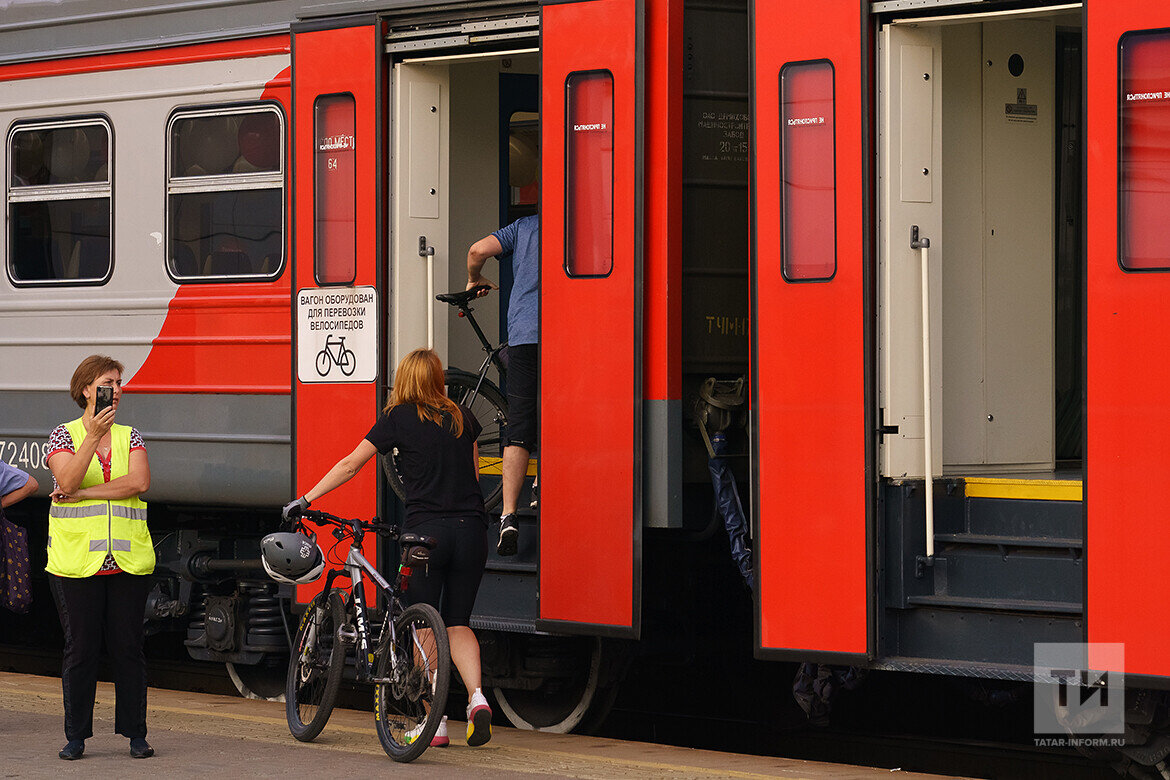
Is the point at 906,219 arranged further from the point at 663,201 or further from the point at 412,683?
the point at 412,683

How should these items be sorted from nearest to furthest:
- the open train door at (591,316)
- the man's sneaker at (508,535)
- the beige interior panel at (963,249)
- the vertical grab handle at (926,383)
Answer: the vertical grab handle at (926,383)
the beige interior panel at (963,249)
the open train door at (591,316)
the man's sneaker at (508,535)

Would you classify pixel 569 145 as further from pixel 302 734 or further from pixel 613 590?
pixel 302 734

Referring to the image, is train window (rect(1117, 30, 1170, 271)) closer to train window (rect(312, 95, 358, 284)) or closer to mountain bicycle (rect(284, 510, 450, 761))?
mountain bicycle (rect(284, 510, 450, 761))

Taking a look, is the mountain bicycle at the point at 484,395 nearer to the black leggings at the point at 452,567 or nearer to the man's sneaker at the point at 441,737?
the black leggings at the point at 452,567

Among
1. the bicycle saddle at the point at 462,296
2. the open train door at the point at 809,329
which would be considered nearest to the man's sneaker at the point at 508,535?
the bicycle saddle at the point at 462,296

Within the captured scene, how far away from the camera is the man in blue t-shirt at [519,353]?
8.21 m

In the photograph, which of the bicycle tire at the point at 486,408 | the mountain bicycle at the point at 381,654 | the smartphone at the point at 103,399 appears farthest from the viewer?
the bicycle tire at the point at 486,408

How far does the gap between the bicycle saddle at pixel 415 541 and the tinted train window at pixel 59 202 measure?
11.6 ft

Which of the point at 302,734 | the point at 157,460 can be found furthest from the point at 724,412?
the point at 157,460

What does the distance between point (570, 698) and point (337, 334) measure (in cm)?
223

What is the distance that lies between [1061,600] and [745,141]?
8.45ft

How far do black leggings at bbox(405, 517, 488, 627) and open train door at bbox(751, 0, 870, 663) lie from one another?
1.25 m

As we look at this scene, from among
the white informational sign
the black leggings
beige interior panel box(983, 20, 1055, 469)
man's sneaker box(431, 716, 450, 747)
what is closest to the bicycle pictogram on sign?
the white informational sign

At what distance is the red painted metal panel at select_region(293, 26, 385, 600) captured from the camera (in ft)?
28.1
